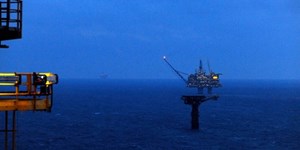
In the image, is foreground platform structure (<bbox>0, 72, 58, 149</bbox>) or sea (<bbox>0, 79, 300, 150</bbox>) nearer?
foreground platform structure (<bbox>0, 72, 58, 149</bbox>)

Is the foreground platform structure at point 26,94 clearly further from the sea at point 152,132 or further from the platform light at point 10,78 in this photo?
the sea at point 152,132

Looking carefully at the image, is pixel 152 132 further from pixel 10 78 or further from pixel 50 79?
pixel 10 78

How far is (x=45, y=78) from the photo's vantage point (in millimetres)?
19047

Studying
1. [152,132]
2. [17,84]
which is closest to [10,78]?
[17,84]

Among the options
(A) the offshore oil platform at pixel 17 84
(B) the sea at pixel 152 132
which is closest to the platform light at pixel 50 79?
(A) the offshore oil platform at pixel 17 84

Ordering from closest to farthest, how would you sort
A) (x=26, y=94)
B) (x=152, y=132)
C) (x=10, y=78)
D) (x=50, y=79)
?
(x=26, y=94) < (x=10, y=78) < (x=50, y=79) < (x=152, y=132)

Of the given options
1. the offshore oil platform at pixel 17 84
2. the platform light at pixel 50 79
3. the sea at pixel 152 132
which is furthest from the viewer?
the sea at pixel 152 132

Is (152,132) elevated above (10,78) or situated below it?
below

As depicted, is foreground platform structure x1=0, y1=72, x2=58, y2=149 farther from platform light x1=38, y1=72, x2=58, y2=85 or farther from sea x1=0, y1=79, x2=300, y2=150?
sea x1=0, y1=79, x2=300, y2=150

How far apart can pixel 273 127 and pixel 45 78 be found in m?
106

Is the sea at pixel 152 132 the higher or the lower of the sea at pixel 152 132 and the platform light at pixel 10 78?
the lower

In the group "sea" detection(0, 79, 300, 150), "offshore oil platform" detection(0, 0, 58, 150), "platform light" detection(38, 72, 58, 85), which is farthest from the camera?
"sea" detection(0, 79, 300, 150)

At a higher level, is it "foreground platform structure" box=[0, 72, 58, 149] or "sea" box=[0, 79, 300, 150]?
"foreground platform structure" box=[0, 72, 58, 149]

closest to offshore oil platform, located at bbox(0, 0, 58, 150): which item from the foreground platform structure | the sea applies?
the foreground platform structure
